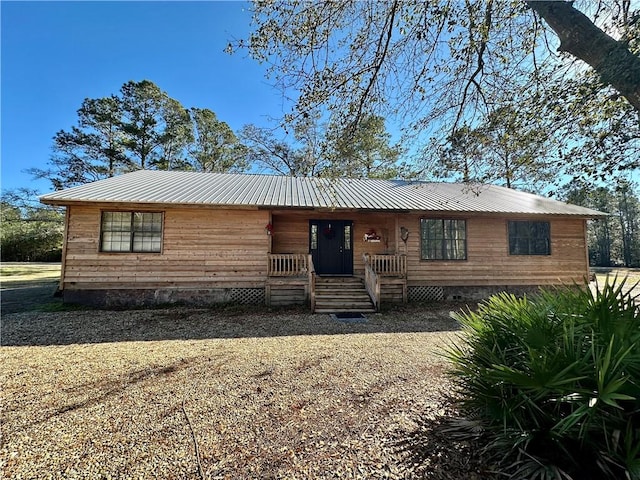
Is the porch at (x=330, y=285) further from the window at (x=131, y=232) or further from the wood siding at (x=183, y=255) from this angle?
the window at (x=131, y=232)

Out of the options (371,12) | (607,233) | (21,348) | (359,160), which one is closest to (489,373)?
(359,160)

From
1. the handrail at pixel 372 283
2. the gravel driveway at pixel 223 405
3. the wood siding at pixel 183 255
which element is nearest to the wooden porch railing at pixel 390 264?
the handrail at pixel 372 283

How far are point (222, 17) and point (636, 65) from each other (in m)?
5.88

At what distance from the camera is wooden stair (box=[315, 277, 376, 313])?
8.45 meters

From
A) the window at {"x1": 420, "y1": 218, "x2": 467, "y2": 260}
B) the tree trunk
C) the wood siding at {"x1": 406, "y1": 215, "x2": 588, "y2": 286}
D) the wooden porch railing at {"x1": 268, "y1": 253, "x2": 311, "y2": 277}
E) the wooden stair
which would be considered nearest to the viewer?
the tree trunk

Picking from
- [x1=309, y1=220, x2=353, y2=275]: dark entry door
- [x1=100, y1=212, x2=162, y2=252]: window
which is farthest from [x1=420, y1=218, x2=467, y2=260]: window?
[x1=100, y1=212, x2=162, y2=252]: window

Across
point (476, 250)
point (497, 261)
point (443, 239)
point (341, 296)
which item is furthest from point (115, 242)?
point (497, 261)

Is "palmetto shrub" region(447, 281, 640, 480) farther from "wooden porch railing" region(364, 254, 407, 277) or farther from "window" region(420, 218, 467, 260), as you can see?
"window" region(420, 218, 467, 260)

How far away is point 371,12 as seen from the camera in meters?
4.49

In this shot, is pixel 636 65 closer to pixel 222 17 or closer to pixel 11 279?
pixel 222 17

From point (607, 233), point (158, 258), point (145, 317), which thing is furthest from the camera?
point (607, 233)

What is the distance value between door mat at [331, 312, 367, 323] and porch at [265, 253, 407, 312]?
0.30 m

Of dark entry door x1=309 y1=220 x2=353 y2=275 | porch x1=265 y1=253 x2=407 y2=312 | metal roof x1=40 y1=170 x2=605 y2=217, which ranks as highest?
metal roof x1=40 y1=170 x2=605 y2=217

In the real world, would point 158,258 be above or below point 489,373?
above
